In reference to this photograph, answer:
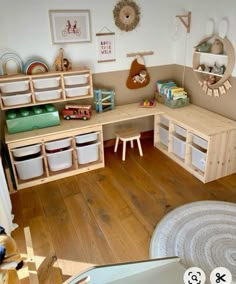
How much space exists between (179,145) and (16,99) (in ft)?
6.21

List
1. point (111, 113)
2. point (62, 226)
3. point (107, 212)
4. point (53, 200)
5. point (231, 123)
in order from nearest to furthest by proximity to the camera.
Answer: point (62, 226) < point (107, 212) < point (53, 200) < point (231, 123) < point (111, 113)

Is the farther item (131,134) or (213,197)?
(131,134)

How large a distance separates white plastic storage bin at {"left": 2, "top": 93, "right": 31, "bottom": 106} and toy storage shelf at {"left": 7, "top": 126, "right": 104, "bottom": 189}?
416 millimetres

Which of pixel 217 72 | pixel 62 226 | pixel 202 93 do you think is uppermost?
pixel 217 72

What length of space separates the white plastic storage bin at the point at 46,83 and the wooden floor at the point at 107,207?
1.05m

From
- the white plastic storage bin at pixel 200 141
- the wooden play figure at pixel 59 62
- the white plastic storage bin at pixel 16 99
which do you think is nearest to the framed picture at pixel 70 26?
the wooden play figure at pixel 59 62

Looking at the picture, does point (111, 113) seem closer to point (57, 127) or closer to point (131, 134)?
point (131, 134)

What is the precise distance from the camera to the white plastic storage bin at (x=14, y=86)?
253cm

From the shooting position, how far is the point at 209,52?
286 centimetres

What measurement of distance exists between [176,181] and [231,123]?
86 centimetres

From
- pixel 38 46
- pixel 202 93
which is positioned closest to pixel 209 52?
pixel 202 93

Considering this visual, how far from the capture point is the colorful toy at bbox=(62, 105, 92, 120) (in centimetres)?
290

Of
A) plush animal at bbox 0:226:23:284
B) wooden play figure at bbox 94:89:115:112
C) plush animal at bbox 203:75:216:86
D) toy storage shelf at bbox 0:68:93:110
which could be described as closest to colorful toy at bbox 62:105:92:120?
toy storage shelf at bbox 0:68:93:110

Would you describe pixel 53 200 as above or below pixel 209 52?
below
